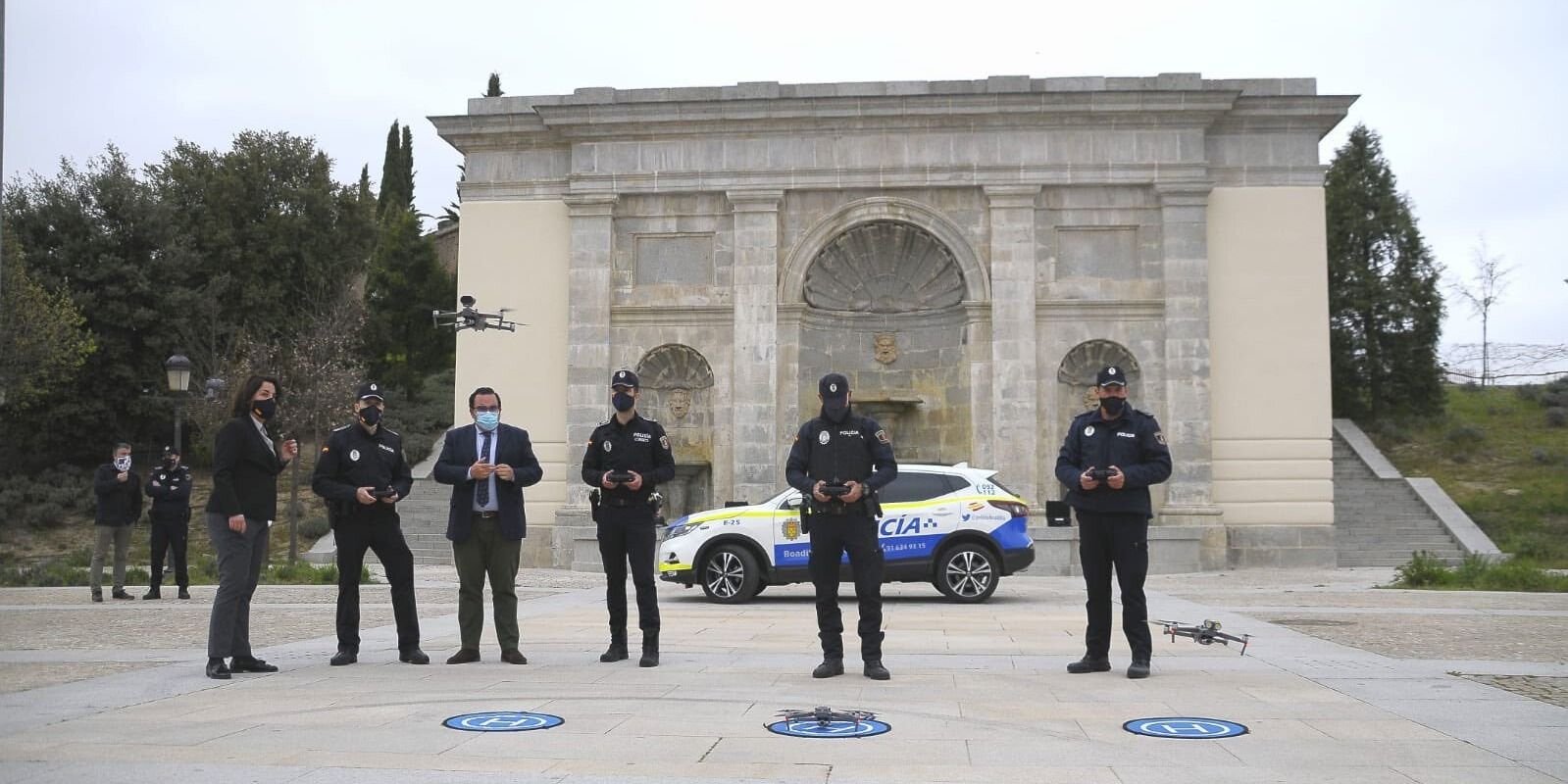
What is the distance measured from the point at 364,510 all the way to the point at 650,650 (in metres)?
2.34

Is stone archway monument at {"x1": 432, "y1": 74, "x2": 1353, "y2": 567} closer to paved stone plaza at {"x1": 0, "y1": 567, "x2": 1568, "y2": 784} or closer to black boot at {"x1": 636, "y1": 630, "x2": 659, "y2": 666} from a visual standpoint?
paved stone plaza at {"x1": 0, "y1": 567, "x2": 1568, "y2": 784}

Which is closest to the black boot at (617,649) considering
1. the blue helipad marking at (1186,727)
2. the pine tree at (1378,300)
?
the blue helipad marking at (1186,727)

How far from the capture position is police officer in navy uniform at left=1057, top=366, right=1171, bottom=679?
28.3 feet

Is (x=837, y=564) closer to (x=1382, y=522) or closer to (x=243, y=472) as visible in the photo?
(x=243, y=472)

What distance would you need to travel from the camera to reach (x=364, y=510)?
9633mm

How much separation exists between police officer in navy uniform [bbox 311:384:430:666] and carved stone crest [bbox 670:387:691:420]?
54.1ft

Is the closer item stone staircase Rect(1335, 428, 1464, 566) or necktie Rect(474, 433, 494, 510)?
necktie Rect(474, 433, 494, 510)

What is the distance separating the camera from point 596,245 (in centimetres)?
2578

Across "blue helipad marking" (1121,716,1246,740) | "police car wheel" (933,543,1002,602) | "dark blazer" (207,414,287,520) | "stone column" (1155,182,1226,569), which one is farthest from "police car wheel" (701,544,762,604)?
"stone column" (1155,182,1226,569)

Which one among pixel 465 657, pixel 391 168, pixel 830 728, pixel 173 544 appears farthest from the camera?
pixel 391 168

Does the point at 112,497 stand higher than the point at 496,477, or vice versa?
the point at 496,477

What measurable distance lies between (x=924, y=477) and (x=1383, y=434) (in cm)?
2463

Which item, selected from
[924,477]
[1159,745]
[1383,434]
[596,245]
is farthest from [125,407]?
[1159,745]

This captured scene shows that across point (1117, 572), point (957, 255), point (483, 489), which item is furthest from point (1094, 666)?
point (957, 255)
